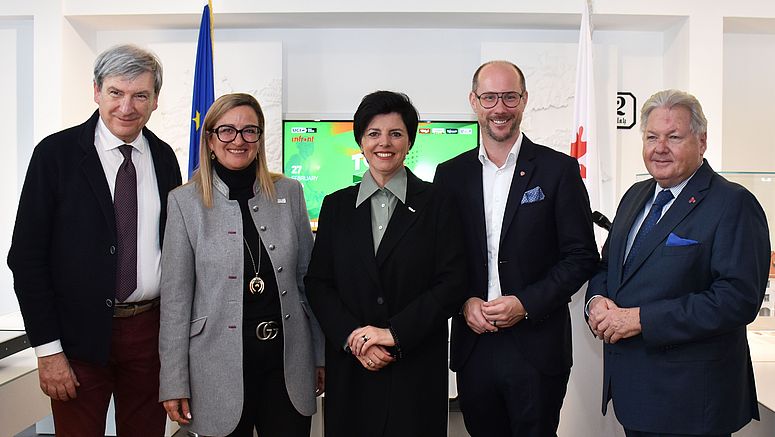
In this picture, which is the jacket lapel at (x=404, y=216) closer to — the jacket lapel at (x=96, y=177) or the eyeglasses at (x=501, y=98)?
the eyeglasses at (x=501, y=98)

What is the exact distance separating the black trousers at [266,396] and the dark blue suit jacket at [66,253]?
18.2 inches

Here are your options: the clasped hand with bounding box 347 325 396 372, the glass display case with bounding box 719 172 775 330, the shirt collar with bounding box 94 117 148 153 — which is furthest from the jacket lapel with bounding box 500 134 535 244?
the glass display case with bounding box 719 172 775 330

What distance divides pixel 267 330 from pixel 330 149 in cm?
331

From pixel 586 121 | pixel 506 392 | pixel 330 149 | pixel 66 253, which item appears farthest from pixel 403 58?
pixel 66 253

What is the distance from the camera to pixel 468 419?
Answer: 230 cm

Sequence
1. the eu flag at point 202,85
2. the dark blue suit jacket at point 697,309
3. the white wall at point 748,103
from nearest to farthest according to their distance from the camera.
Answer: the dark blue suit jacket at point 697,309, the eu flag at point 202,85, the white wall at point 748,103

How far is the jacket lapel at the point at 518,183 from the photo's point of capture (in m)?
2.18

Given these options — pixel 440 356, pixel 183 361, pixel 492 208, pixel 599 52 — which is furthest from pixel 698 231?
pixel 599 52

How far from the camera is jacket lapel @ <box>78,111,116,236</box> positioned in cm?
201

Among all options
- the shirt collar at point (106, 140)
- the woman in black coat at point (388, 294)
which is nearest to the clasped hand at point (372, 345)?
the woman in black coat at point (388, 294)

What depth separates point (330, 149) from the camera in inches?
204

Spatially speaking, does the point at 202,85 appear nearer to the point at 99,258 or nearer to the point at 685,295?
the point at 99,258

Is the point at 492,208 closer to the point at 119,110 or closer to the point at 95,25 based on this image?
the point at 119,110

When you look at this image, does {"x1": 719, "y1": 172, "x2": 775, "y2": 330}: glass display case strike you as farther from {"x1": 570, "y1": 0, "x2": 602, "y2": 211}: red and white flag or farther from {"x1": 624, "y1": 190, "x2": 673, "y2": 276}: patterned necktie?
{"x1": 570, "y1": 0, "x2": 602, "y2": 211}: red and white flag
